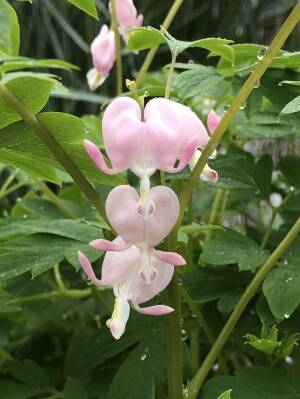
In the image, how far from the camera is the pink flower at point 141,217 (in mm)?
371

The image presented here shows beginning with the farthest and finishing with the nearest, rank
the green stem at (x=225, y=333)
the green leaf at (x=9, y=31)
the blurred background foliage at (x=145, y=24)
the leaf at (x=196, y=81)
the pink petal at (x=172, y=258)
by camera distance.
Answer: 1. the blurred background foliage at (x=145, y=24)
2. the green leaf at (x=9, y=31)
3. the leaf at (x=196, y=81)
4. the green stem at (x=225, y=333)
5. the pink petal at (x=172, y=258)

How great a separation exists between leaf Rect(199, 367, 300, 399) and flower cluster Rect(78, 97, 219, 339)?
14 cm

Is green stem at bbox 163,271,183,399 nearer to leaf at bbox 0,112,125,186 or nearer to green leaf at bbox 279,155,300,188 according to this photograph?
leaf at bbox 0,112,125,186

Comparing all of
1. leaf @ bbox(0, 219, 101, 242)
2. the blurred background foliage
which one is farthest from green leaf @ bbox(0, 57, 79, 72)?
the blurred background foliage

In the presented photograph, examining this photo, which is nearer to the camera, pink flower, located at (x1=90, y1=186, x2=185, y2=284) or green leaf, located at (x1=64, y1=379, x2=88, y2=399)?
pink flower, located at (x1=90, y1=186, x2=185, y2=284)

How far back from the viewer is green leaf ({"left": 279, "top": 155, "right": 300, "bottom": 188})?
0.67m

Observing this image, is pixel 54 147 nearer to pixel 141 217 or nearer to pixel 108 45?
pixel 141 217

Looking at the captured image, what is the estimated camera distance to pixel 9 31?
0.74 m

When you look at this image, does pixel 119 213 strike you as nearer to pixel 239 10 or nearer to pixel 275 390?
pixel 275 390

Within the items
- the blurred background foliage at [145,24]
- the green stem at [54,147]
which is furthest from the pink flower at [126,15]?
the blurred background foliage at [145,24]

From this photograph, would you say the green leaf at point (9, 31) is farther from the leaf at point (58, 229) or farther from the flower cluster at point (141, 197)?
the flower cluster at point (141, 197)

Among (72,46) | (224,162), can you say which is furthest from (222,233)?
(72,46)

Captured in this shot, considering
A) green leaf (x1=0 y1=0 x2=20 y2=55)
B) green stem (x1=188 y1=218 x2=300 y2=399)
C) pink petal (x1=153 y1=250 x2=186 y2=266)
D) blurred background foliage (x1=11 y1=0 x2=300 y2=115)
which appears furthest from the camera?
blurred background foliage (x1=11 y1=0 x2=300 y2=115)

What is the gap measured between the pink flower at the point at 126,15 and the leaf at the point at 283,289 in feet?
1.14
